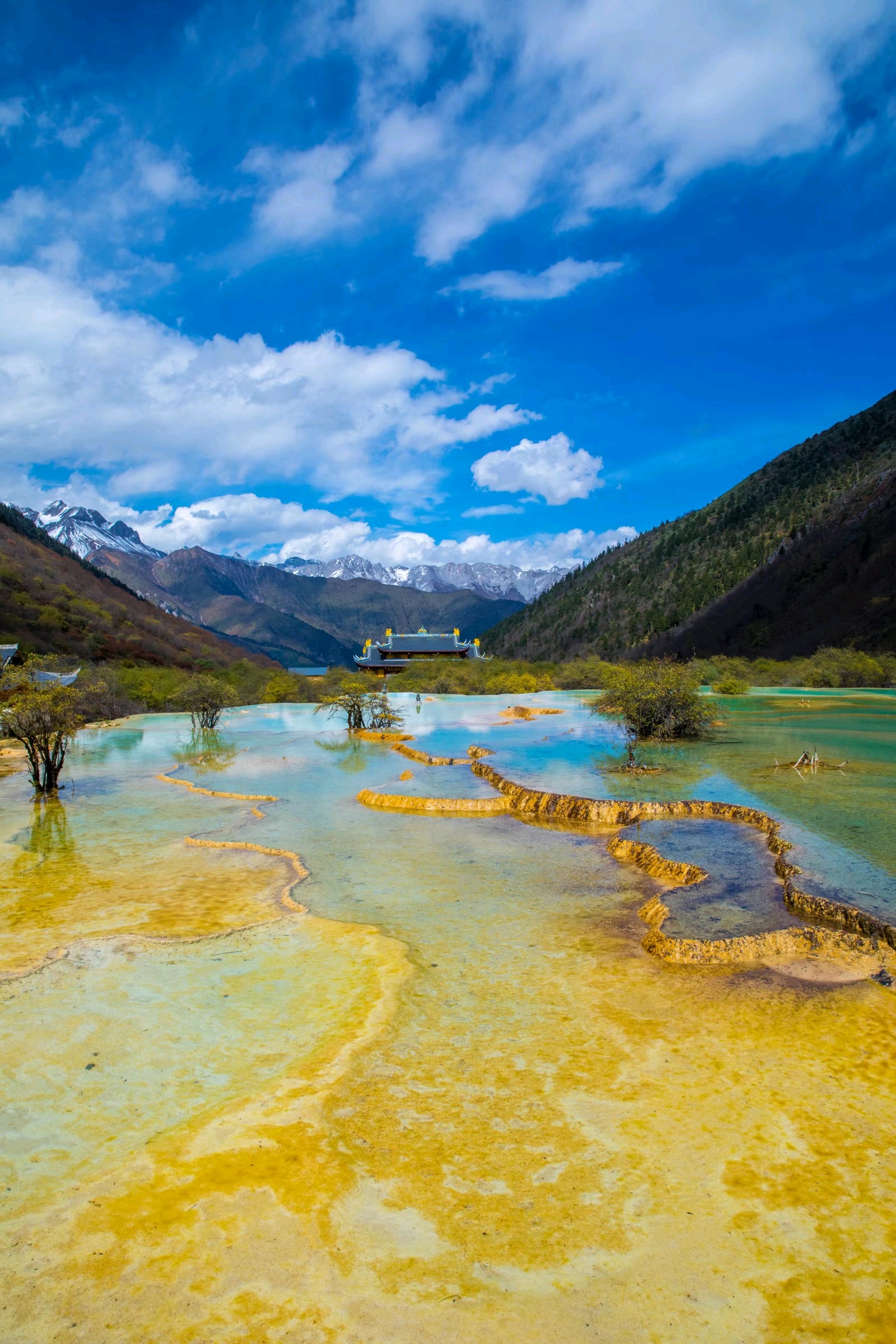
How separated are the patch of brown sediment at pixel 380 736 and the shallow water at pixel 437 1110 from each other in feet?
44.3

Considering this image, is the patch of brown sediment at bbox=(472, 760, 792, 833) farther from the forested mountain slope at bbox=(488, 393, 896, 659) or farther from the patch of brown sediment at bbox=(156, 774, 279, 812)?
the forested mountain slope at bbox=(488, 393, 896, 659)

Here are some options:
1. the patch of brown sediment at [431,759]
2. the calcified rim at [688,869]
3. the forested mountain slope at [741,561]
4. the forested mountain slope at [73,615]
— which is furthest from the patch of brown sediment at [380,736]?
the forested mountain slope at [741,561]

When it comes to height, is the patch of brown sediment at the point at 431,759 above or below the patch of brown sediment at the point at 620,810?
above

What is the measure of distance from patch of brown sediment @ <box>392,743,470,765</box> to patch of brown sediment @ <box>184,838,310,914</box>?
731 centimetres

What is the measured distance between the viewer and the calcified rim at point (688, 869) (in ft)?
20.2

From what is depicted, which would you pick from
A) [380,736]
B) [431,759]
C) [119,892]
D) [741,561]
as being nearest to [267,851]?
[119,892]

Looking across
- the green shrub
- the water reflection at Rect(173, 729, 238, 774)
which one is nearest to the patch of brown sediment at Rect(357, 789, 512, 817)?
the water reflection at Rect(173, 729, 238, 774)

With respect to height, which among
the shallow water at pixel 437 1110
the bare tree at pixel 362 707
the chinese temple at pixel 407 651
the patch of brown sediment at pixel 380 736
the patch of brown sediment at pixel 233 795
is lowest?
the shallow water at pixel 437 1110

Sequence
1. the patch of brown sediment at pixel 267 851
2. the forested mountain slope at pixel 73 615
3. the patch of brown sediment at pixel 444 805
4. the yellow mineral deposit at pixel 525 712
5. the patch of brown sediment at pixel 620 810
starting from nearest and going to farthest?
the patch of brown sediment at pixel 267 851 < the patch of brown sediment at pixel 620 810 < the patch of brown sediment at pixel 444 805 < the yellow mineral deposit at pixel 525 712 < the forested mountain slope at pixel 73 615

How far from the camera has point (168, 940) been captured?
6883mm

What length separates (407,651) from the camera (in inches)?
2606

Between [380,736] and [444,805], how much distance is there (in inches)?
441

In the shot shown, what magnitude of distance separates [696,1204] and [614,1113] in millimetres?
749

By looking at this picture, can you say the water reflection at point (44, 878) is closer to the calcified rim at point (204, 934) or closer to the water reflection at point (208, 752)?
the calcified rim at point (204, 934)
